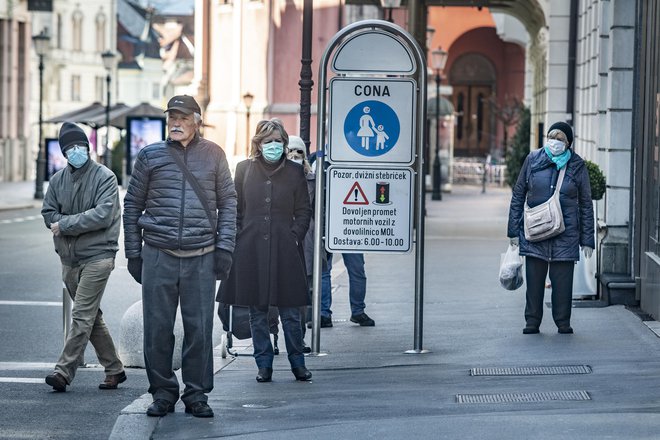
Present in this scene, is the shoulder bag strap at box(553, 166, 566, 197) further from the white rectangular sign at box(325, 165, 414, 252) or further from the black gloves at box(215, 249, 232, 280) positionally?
the black gloves at box(215, 249, 232, 280)

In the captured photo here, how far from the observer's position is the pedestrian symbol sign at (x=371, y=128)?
455 inches

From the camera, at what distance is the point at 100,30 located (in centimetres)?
10844

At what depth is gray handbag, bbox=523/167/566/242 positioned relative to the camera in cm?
1223

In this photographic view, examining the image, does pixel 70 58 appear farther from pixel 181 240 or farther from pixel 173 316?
pixel 181 240

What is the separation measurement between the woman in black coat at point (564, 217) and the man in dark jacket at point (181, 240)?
4002 mm

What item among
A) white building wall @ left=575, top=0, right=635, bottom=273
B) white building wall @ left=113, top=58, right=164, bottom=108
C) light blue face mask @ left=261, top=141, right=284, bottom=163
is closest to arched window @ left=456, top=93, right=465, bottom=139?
white building wall @ left=575, top=0, right=635, bottom=273

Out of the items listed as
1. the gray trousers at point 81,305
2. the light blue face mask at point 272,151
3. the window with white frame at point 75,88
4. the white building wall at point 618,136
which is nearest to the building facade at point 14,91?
the window with white frame at point 75,88

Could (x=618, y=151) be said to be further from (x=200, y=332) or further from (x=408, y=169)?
(x=200, y=332)

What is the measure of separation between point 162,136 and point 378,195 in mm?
38940

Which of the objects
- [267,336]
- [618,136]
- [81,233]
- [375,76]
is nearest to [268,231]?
[267,336]

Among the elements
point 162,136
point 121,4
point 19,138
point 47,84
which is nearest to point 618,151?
point 162,136

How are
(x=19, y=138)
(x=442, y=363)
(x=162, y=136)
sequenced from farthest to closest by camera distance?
(x=19, y=138), (x=162, y=136), (x=442, y=363)

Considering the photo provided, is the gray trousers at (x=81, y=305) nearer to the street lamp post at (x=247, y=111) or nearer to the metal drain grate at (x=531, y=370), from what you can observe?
the metal drain grate at (x=531, y=370)

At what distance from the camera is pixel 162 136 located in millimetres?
50125
